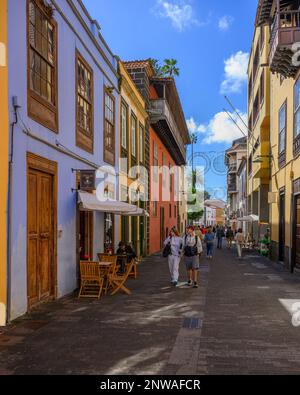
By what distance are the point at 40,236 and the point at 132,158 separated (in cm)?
1112

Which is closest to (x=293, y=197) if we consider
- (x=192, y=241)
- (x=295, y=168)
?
(x=295, y=168)

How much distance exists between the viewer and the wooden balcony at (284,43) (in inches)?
539

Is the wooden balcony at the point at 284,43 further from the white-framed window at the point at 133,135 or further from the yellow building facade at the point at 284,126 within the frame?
the white-framed window at the point at 133,135

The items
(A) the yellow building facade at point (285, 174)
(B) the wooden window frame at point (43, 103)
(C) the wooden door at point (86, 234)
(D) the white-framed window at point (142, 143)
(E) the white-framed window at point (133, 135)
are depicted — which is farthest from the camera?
(D) the white-framed window at point (142, 143)

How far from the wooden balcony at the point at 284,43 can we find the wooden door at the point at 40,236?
→ 8890 millimetres

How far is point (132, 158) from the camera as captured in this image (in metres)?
19.7

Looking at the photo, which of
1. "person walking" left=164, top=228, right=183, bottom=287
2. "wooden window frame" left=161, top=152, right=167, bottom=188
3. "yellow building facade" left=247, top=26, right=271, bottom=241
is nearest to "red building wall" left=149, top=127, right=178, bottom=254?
"wooden window frame" left=161, top=152, right=167, bottom=188

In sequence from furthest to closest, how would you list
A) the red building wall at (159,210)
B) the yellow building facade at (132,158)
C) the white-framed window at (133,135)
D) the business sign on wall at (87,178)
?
the red building wall at (159,210) → the white-framed window at (133,135) → the yellow building facade at (132,158) → the business sign on wall at (87,178)

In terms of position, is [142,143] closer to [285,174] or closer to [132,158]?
[132,158]

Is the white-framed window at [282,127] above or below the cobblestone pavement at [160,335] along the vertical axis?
above

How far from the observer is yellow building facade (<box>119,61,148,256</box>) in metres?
17.5

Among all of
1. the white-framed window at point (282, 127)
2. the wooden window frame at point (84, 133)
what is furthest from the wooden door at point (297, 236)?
the wooden window frame at point (84, 133)

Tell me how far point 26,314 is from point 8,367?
2.86 metres

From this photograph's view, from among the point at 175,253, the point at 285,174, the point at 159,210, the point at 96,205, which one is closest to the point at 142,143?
the point at 159,210
